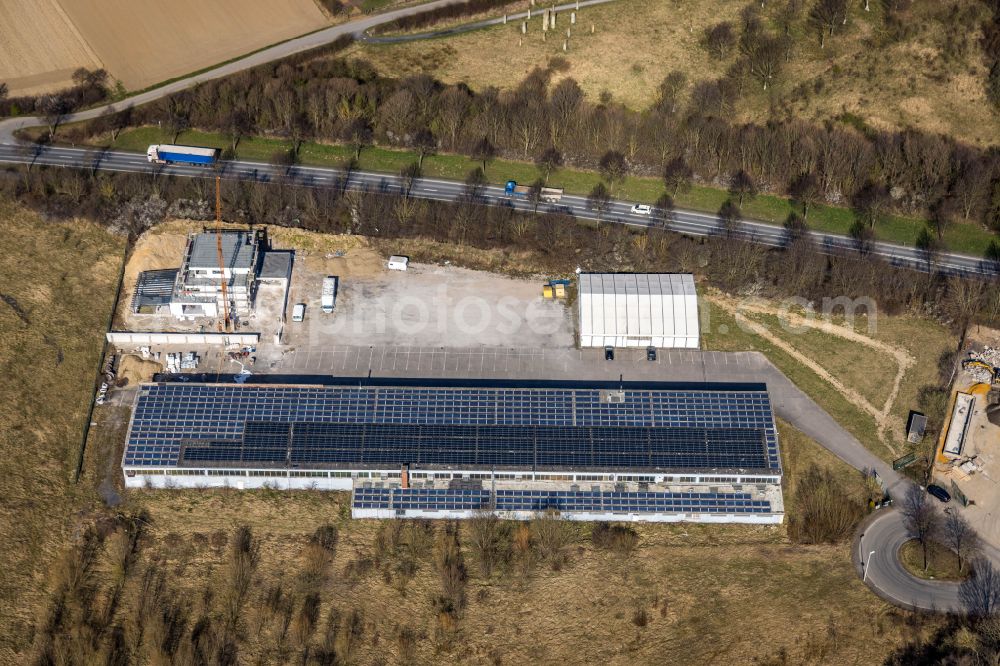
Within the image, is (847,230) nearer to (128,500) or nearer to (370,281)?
(370,281)

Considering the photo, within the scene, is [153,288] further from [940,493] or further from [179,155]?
[940,493]

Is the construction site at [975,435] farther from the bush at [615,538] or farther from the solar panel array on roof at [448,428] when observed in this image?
the bush at [615,538]

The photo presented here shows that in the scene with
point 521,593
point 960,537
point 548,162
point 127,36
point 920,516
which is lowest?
point 521,593

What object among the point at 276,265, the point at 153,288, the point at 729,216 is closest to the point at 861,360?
the point at 729,216

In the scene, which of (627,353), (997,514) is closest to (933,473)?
(997,514)

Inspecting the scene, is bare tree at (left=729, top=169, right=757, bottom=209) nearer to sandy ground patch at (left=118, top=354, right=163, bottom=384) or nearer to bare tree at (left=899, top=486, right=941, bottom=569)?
bare tree at (left=899, top=486, right=941, bottom=569)
